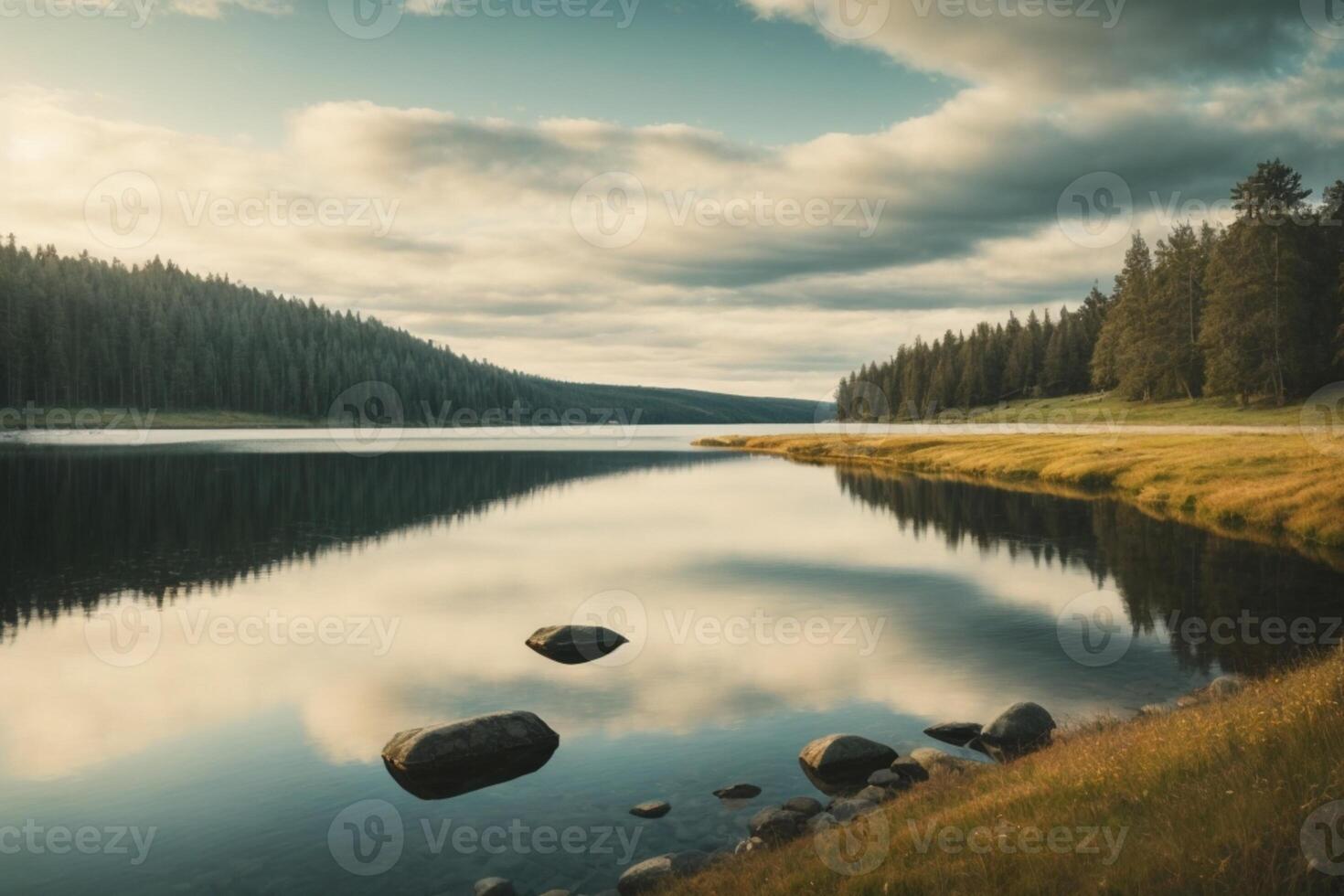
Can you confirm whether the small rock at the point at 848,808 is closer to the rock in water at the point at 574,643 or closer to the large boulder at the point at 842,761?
the large boulder at the point at 842,761

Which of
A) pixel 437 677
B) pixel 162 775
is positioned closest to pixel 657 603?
pixel 437 677

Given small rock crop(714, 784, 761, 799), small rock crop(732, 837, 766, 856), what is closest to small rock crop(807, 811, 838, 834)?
small rock crop(732, 837, 766, 856)

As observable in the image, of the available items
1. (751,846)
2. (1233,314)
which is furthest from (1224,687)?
(1233,314)

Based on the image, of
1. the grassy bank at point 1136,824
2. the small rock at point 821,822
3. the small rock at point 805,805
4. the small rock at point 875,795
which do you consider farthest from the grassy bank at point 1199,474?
the small rock at point 821,822

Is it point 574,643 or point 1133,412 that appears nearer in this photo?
point 574,643

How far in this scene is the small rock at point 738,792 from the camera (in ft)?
49.2

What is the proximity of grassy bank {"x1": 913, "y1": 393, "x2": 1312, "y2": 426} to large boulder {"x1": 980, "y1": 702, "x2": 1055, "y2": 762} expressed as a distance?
84072 millimetres

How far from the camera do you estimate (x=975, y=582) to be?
116 ft

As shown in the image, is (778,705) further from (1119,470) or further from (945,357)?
(945,357)

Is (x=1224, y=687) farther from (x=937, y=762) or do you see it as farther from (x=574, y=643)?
(x=574, y=643)

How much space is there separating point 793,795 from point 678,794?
212cm

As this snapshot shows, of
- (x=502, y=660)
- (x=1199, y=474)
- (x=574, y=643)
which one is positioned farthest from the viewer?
(x=1199, y=474)

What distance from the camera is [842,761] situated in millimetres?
15922

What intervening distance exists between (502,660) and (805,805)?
13.0 metres
